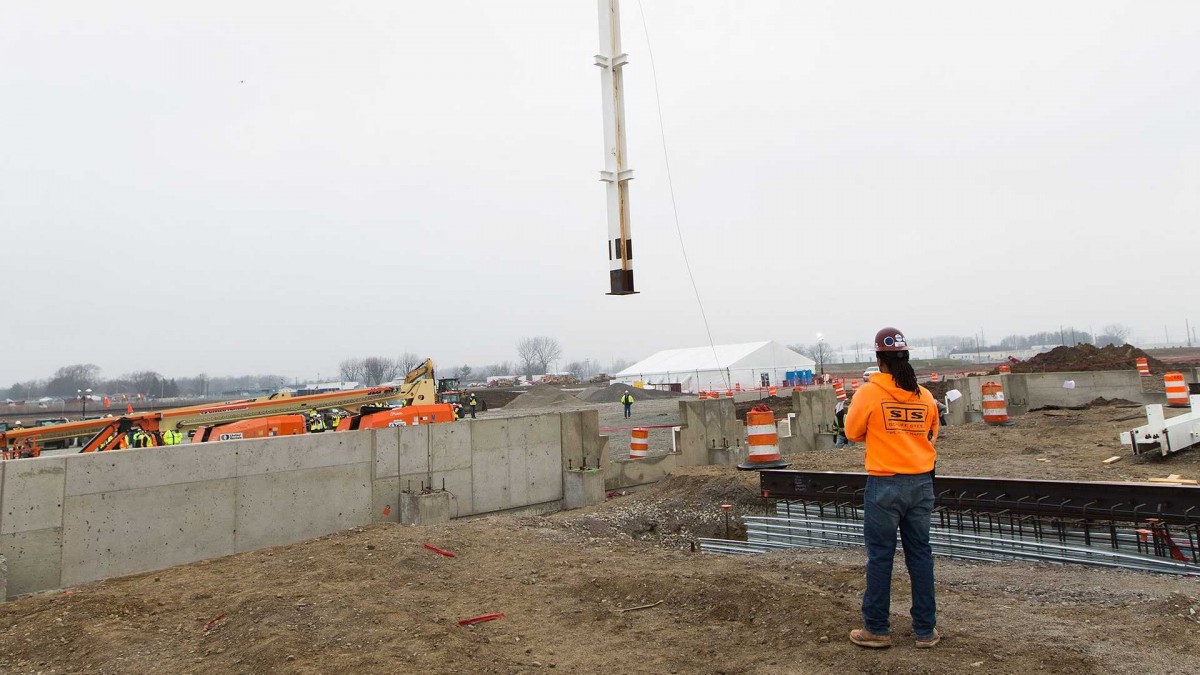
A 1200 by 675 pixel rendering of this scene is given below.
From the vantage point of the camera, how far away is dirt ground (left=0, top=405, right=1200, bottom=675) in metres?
3.73

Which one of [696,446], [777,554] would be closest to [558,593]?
[777,554]

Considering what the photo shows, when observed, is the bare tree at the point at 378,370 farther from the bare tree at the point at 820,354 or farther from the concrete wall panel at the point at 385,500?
the concrete wall panel at the point at 385,500

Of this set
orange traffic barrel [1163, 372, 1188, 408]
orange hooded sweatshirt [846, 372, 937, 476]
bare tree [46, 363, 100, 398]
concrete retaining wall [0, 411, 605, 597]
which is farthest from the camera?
bare tree [46, 363, 100, 398]

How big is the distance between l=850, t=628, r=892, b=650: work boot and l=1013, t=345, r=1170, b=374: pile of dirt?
30091 mm

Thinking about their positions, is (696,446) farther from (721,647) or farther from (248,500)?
(721,647)

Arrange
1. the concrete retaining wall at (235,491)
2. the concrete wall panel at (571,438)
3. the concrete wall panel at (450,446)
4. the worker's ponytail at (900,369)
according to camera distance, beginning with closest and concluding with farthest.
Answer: the worker's ponytail at (900,369), the concrete retaining wall at (235,491), the concrete wall panel at (450,446), the concrete wall panel at (571,438)

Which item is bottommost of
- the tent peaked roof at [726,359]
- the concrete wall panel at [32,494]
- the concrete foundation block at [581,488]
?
the concrete foundation block at [581,488]

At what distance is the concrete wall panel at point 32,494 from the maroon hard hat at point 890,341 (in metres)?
7.57

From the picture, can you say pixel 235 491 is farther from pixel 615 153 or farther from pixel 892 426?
pixel 892 426

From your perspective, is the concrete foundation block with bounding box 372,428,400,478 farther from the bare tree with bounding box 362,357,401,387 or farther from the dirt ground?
the bare tree with bounding box 362,357,401,387

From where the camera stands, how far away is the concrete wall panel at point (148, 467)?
6.79m

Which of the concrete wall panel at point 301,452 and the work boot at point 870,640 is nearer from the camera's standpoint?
the work boot at point 870,640

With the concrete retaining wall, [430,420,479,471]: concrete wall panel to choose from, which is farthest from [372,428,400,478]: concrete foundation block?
[430,420,479,471]: concrete wall panel

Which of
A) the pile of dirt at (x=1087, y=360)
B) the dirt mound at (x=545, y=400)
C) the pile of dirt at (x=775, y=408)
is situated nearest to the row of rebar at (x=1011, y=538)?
the pile of dirt at (x=775, y=408)
